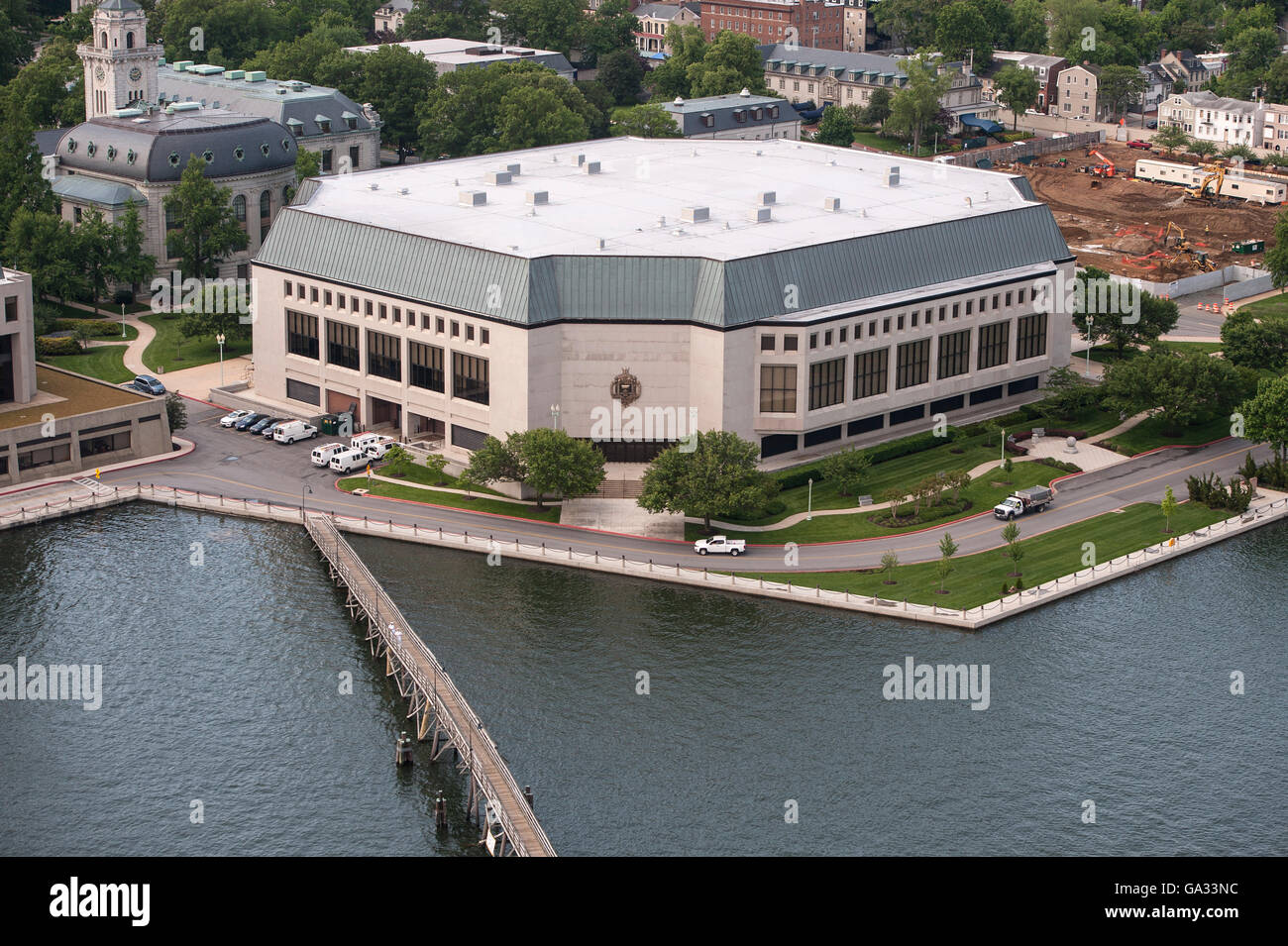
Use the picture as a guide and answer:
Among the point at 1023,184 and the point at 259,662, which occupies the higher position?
the point at 1023,184

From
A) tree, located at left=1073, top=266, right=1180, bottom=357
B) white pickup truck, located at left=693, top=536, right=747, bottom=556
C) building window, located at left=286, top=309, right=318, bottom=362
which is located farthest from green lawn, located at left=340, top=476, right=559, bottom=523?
tree, located at left=1073, top=266, right=1180, bottom=357

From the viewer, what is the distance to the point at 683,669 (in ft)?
383

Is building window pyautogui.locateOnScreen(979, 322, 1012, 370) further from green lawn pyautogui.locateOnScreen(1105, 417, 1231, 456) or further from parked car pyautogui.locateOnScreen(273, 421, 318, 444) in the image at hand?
parked car pyautogui.locateOnScreen(273, 421, 318, 444)

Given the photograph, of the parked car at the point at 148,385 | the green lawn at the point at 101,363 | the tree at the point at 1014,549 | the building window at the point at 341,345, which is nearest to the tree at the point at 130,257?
the green lawn at the point at 101,363

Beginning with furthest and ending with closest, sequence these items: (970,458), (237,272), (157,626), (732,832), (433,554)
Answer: (237,272) → (970,458) → (433,554) → (157,626) → (732,832)

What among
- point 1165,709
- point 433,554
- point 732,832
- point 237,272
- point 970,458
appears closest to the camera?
point 732,832

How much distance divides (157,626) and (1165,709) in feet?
191

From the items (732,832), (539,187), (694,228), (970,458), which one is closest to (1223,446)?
(970,458)

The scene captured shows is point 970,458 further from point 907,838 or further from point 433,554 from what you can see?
point 907,838

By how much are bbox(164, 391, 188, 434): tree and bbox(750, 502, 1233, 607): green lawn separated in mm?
49393

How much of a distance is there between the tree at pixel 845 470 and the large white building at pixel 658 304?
19.1ft

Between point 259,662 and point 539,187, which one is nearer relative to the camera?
point 259,662

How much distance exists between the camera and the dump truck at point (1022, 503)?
14012cm

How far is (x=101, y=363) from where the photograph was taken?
17262 centimetres
